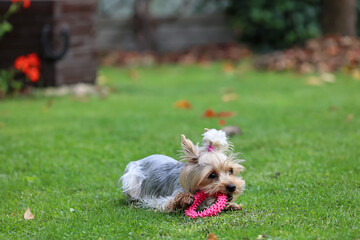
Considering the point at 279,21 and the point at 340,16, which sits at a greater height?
the point at 340,16

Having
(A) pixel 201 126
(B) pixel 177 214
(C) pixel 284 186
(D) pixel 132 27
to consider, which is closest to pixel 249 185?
(C) pixel 284 186

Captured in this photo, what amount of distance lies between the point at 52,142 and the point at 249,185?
8.97 ft

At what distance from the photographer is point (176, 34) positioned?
17844 mm

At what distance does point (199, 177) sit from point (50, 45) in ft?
22.5

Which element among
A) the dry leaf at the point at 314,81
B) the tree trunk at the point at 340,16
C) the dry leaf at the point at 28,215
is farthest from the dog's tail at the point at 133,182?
the tree trunk at the point at 340,16

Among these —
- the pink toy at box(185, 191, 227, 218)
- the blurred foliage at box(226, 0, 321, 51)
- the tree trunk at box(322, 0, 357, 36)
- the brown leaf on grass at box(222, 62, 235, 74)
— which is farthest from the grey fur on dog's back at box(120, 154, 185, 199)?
the blurred foliage at box(226, 0, 321, 51)

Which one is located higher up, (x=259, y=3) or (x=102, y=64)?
(x=259, y=3)

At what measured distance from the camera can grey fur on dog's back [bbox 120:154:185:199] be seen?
4.34m

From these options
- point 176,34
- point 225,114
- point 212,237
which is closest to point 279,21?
point 176,34

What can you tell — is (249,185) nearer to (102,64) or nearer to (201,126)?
(201,126)

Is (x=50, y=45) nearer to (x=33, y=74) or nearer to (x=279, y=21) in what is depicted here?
(x=33, y=74)

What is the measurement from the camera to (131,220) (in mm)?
4094

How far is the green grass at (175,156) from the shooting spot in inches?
155

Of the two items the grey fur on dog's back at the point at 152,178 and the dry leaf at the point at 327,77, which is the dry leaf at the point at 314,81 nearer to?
the dry leaf at the point at 327,77
